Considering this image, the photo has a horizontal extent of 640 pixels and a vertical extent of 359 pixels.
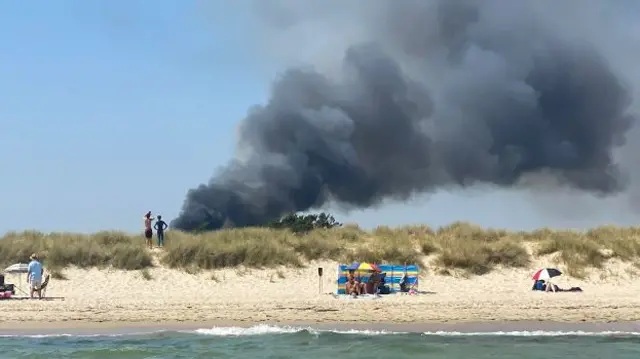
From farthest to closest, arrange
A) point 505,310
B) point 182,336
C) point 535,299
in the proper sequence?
point 535,299
point 505,310
point 182,336

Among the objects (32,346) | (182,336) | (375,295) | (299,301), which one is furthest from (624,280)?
(32,346)

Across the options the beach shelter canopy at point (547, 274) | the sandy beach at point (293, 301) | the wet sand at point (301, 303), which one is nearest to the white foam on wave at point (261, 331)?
the wet sand at point (301, 303)

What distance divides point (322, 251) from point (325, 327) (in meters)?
7.35

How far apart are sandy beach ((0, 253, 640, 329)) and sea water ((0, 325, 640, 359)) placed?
1143 millimetres

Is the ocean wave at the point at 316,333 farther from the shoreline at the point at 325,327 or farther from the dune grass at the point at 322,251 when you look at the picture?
the dune grass at the point at 322,251

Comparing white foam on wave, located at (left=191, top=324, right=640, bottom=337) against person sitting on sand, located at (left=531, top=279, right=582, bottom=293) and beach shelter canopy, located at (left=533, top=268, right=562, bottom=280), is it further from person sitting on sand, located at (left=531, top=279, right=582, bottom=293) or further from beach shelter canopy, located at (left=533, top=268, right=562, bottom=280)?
person sitting on sand, located at (left=531, top=279, right=582, bottom=293)

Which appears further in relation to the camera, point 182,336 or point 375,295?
point 375,295

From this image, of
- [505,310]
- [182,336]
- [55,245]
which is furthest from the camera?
[55,245]

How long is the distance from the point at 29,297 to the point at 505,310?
11697 millimetres

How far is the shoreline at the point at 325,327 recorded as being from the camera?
17125mm

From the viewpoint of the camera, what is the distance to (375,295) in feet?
65.5

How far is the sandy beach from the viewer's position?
1817 cm

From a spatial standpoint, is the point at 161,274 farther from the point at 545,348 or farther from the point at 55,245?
the point at 545,348

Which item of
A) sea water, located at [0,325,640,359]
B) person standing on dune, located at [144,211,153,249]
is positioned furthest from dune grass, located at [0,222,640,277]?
sea water, located at [0,325,640,359]
